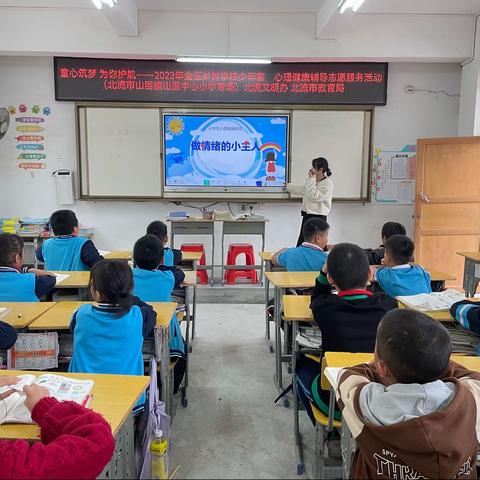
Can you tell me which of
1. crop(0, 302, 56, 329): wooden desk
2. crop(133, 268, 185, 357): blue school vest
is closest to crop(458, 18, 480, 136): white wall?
crop(133, 268, 185, 357): blue school vest

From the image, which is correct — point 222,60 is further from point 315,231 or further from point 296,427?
point 296,427

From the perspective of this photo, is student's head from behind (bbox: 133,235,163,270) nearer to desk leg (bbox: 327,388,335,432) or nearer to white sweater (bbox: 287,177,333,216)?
desk leg (bbox: 327,388,335,432)

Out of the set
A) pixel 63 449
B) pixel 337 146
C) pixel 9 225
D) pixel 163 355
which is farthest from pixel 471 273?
pixel 9 225

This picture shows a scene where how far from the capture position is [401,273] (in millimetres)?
2596

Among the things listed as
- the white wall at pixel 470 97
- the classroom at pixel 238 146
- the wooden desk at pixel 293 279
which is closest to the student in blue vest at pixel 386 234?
the classroom at pixel 238 146

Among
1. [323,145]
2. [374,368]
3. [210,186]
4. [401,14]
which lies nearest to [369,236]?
[323,145]

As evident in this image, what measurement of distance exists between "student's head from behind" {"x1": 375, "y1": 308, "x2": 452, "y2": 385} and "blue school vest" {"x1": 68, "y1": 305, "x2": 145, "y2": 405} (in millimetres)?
1043

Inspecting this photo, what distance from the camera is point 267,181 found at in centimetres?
575

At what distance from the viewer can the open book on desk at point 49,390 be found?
3.93 ft

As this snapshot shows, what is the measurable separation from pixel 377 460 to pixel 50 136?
5671 mm

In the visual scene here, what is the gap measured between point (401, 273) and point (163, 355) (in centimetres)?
141

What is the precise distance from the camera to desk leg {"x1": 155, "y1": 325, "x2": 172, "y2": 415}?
203 centimetres

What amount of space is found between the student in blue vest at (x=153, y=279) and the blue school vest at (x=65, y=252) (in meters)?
0.89

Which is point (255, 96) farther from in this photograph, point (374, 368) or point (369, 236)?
point (374, 368)
